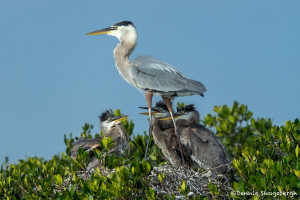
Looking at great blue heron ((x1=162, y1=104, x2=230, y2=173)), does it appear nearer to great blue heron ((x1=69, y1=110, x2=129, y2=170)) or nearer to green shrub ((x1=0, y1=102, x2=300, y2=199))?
green shrub ((x1=0, y1=102, x2=300, y2=199))

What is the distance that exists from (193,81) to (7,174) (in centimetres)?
374

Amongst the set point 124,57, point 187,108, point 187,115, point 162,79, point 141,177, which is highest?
point 124,57

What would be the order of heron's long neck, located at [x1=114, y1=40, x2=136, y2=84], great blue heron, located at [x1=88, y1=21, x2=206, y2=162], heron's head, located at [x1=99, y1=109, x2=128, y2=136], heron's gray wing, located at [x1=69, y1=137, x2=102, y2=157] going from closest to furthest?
great blue heron, located at [x1=88, y1=21, x2=206, y2=162] → heron's gray wing, located at [x1=69, y1=137, x2=102, y2=157] → heron's long neck, located at [x1=114, y1=40, x2=136, y2=84] → heron's head, located at [x1=99, y1=109, x2=128, y2=136]

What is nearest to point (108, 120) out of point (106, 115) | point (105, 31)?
point (106, 115)

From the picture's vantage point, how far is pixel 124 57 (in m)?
8.90

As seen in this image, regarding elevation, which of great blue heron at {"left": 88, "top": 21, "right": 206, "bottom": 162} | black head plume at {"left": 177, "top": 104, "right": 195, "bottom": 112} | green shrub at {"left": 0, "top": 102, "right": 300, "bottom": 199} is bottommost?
green shrub at {"left": 0, "top": 102, "right": 300, "bottom": 199}

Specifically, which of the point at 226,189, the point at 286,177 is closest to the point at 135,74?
the point at 226,189

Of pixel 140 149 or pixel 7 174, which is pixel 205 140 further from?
pixel 7 174

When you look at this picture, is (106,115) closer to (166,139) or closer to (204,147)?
(166,139)

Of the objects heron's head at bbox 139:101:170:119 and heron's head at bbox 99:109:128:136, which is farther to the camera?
heron's head at bbox 99:109:128:136

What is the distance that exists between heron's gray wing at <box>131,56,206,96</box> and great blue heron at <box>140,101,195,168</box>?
89 centimetres

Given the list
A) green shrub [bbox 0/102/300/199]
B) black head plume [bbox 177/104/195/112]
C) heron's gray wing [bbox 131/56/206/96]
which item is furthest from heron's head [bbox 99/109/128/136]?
heron's gray wing [bbox 131/56/206/96]

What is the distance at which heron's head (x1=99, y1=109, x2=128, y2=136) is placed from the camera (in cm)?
950

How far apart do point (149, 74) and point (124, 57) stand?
855 mm
